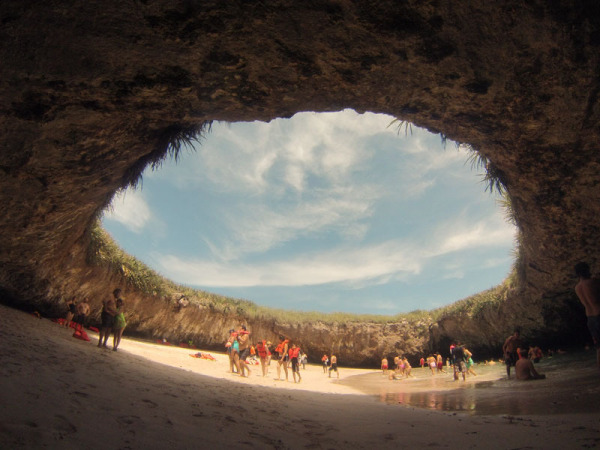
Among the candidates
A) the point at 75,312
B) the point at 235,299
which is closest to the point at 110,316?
the point at 75,312

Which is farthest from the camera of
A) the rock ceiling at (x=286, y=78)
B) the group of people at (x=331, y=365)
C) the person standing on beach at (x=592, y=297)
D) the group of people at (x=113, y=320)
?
the group of people at (x=331, y=365)

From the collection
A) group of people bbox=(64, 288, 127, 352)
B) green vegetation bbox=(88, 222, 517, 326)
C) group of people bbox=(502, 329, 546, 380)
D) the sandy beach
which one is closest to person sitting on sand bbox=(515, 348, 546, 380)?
group of people bbox=(502, 329, 546, 380)

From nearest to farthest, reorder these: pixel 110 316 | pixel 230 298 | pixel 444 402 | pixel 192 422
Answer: pixel 192 422 < pixel 444 402 < pixel 110 316 < pixel 230 298

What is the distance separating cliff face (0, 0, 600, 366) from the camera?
309 centimetres

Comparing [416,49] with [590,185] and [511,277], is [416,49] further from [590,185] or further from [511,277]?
[511,277]

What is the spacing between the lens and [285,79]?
4.09 meters

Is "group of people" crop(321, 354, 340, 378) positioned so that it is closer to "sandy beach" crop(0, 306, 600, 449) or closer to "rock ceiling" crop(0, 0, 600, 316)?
"sandy beach" crop(0, 306, 600, 449)

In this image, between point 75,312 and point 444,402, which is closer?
point 444,402

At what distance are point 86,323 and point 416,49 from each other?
Answer: 1413cm

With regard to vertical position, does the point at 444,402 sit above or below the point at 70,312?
below

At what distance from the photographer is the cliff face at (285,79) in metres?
3.09

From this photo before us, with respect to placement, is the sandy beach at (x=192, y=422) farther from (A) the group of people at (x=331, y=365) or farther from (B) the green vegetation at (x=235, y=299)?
(A) the group of people at (x=331, y=365)

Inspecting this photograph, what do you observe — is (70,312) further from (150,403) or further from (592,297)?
(592,297)

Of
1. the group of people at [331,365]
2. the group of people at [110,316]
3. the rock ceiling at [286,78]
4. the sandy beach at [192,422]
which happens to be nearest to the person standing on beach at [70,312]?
the group of people at [110,316]
